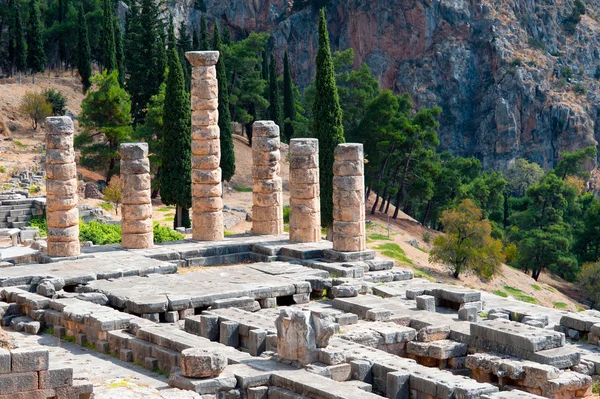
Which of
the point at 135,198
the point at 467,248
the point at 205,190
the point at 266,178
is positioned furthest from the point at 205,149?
the point at 467,248

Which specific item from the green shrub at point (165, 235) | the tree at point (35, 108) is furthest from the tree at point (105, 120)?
the green shrub at point (165, 235)

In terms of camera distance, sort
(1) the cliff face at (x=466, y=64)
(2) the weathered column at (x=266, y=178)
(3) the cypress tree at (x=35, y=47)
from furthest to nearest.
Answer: (1) the cliff face at (x=466, y=64) → (3) the cypress tree at (x=35, y=47) → (2) the weathered column at (x=266, y=178)

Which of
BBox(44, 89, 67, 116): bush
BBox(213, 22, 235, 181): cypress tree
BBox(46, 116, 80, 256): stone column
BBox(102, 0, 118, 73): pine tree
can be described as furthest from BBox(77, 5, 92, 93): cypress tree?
BBox(46, 116, 80, 256): stone column

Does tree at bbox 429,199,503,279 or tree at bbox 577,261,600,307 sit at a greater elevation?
tree at bbox 429,199,503,279

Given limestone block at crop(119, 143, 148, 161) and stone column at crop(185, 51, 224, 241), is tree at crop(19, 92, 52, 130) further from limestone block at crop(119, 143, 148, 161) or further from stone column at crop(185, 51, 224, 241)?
limestone block at crop(119, 143, 148, 161)

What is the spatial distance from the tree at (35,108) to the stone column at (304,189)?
33715 millimetres

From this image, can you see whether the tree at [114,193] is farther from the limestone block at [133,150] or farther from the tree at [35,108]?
the limestone block at [133,150]

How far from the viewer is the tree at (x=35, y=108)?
216 ft

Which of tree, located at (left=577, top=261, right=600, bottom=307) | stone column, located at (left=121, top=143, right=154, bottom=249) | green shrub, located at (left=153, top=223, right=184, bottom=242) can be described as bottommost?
tree, located at (left=577, top=261, right=600, bottom=307)

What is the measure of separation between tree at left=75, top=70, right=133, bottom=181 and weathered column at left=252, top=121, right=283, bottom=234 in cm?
2050

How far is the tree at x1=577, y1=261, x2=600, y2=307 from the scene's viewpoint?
192 feet

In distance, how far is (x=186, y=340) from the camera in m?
23.7

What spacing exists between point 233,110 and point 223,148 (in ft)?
Answer: 48.9

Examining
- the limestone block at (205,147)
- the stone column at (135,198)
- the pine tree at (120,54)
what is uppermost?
the pine tree at (120,54)
